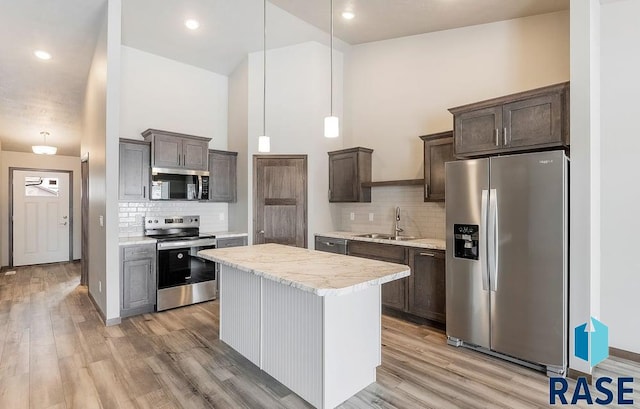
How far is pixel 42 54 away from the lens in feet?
14.4

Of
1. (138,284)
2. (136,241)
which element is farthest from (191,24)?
(138,284)

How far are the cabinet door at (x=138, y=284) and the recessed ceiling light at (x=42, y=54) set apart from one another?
298 cm

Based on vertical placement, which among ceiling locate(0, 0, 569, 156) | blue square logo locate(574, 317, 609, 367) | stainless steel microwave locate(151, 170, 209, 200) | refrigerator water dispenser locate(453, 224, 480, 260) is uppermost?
ceiling locate(0, 0, 569, 156)

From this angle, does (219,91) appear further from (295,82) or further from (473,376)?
(473,376)

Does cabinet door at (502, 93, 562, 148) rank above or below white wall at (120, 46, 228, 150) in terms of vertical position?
below

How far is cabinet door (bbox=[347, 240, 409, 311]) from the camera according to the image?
12.7ft

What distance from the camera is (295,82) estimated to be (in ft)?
16.4

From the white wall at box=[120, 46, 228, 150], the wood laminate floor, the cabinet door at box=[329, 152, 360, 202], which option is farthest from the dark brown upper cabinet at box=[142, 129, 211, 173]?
the wood laminate floor

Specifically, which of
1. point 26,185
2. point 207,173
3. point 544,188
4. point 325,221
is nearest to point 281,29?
point 207,173

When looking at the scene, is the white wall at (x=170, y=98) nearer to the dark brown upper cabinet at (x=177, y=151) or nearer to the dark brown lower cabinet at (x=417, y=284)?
the dark brown upper cabinet at (x=177, y=151)

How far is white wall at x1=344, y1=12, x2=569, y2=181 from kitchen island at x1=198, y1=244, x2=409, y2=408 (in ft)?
8.10

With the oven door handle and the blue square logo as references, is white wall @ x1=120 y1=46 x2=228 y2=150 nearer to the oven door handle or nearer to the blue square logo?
the oven door handle

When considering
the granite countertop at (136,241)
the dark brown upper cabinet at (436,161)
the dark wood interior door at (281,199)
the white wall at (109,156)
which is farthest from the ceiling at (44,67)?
the dark brown upper cabinet at (436,161)

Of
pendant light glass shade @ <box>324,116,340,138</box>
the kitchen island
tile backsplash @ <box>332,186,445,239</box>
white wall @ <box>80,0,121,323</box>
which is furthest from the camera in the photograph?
tile backsplash @ <box>332,186,445,239</box>
